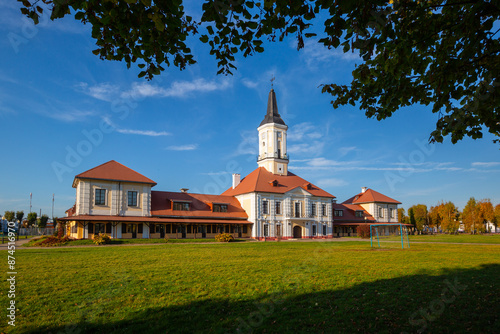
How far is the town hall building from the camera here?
108 feet

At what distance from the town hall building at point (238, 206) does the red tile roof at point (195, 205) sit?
0.38ft

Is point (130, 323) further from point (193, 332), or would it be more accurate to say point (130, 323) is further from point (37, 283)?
point (37, 283)

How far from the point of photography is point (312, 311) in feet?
20.4

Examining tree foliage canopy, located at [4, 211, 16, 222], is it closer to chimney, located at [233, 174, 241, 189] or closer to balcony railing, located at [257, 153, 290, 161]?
chimney, located at [233, 174, 241, 189]

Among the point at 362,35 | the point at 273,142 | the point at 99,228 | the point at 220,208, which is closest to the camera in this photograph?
the point at 362,35

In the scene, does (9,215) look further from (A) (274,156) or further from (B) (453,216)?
(B) (453,216)

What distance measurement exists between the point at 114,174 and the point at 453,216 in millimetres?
64402

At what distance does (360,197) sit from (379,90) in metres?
55.1

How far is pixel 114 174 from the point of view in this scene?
34.3 meters

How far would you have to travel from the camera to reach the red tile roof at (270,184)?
43000 millimetres

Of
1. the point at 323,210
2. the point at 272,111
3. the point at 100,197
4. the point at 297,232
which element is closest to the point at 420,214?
the point at 323,210

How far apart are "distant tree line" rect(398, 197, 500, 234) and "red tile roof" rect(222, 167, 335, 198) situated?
93.4 ft

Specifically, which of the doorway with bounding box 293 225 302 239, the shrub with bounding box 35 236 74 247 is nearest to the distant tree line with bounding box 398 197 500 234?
the doorway with bounding box 293 225 302 239

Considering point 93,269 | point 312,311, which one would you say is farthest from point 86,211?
point 312,311
